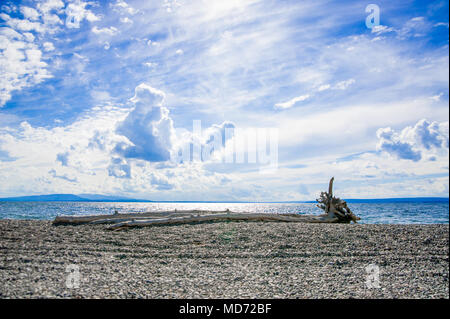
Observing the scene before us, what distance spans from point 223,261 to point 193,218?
792cm

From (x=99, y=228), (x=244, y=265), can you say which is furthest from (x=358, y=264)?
(x=99, y=228)

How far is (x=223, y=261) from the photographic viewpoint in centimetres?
1040

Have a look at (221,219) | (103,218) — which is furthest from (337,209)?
(103,218)

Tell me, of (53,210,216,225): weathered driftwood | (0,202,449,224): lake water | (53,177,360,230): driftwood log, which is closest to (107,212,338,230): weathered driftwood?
(53,177,360,230): driftwood log

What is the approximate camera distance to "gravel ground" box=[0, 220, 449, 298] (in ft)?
24.8

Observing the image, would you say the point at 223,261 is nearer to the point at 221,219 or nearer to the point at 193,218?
the point at 193,218

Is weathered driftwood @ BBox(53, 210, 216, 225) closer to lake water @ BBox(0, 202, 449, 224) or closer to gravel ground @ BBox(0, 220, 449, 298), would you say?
gravel ground @ BBox(0, 220, 449, 298)

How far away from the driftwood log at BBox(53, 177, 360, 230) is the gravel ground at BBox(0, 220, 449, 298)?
4.20 feet

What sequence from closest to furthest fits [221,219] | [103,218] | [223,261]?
[223,261] → [103,218] → [221,219]

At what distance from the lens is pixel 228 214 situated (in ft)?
63.1

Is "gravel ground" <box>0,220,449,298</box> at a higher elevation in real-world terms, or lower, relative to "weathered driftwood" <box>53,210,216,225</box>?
lower

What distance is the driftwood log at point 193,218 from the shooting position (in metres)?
17.1
